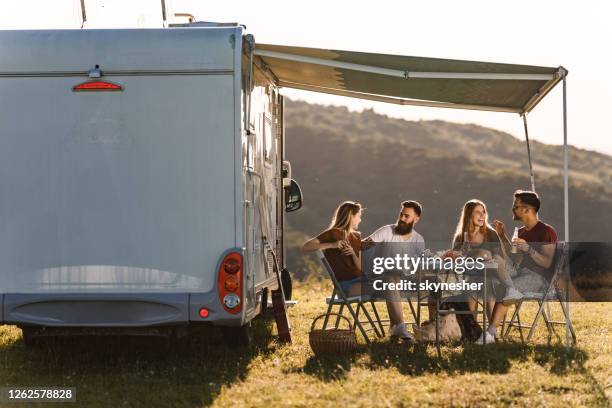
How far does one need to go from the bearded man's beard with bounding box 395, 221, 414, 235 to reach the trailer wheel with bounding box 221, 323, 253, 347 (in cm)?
177

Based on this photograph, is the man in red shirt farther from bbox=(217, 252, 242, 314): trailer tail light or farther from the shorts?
bbox=(217, 252, 242, 314): trailer tail light

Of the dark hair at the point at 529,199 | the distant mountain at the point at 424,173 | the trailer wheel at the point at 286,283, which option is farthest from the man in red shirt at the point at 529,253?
the distant mountain at the point at 424,173

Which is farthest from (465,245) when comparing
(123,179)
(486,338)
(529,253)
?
(123,179)

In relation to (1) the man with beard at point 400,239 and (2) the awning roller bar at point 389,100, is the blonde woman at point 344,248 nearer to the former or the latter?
(1) the man with beard at point 400,239

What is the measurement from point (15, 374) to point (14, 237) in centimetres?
118

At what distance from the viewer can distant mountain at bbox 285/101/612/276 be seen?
1799 inches

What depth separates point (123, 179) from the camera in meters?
6.45

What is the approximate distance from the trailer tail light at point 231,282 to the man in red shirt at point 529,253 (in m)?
2.46

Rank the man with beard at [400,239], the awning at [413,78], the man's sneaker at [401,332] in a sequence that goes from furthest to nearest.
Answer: the man with beard at [400,239] → the man's sneaker at [401,332] → the awning at [413,78]

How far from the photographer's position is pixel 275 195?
923cm

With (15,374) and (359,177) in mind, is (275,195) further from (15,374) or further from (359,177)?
(359,177)

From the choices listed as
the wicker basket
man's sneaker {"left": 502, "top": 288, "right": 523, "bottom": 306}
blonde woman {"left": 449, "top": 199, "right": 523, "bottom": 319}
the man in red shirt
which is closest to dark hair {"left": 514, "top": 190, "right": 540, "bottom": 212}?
the man in red shirt

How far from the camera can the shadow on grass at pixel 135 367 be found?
20.4 ft

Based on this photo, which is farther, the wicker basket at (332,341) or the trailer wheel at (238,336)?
the trailer wheel at (238,336)
